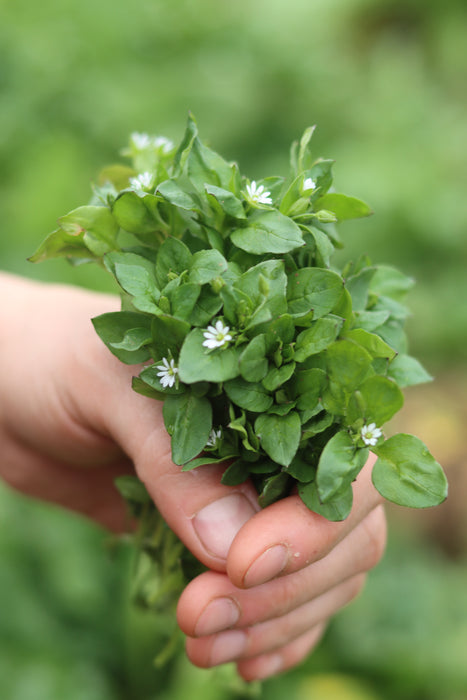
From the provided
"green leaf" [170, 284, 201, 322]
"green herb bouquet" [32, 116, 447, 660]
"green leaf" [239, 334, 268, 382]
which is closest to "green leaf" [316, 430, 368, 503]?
"green herb bouquet" [32, 116, 447, 660]

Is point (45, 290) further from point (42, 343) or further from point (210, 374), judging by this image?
point (210, 374)

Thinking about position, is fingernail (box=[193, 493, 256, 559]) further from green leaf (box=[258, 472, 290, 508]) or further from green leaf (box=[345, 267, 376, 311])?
green leaf (box=[345, 267, 376, 311])

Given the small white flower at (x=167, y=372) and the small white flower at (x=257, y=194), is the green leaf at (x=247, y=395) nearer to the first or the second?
the small white flower at (x=167, y=372)

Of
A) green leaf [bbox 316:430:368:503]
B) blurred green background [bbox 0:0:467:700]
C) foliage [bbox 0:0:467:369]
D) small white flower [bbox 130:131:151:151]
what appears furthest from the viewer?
foliage [bbox 0:0:467:369]

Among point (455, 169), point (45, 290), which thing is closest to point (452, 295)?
point (455, 169)

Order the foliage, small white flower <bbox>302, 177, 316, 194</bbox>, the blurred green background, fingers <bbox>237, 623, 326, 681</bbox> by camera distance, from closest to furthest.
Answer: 1. small white flower <bbox>302, 177, 316, 194</bbox>
2. fingers <bbox>237, 623, 326, 681</bbox>
3. the blurred green background
4. the foliage

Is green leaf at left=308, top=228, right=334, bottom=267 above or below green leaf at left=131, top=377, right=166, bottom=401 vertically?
above

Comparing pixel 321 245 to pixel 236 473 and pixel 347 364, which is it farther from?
pixel 236 473
